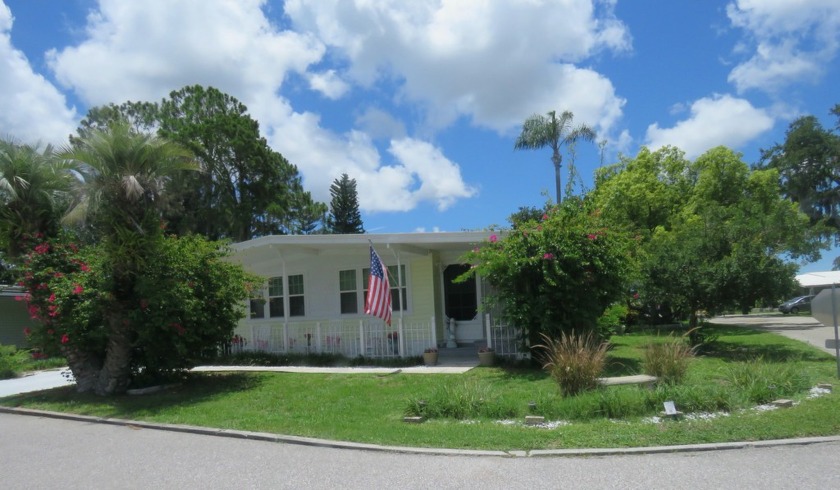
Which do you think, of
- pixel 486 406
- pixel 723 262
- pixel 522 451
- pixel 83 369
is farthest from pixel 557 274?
pixel 83 369

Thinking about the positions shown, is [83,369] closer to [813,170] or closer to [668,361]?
[668,361]

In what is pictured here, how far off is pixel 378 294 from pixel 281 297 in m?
6.64

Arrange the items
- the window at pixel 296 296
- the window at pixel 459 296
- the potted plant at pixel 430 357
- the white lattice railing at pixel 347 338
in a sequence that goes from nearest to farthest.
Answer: the potted plant at pixel 430 357
the white lattice railing at pixel 347 338
the window at pixel 459 296
the window at pixel 296 296

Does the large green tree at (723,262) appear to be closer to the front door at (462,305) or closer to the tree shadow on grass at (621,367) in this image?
the tree shadow on grass at (621,367)

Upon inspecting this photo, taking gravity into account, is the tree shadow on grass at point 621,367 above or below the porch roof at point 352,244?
below

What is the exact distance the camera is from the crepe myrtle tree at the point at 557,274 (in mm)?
12320

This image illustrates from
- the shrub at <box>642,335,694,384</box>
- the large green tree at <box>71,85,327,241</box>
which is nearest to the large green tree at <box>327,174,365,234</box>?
the large green tree at <box>71,85,327,241</box>

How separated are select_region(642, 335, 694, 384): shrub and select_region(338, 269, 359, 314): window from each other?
970cm

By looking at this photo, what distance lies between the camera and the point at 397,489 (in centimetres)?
567

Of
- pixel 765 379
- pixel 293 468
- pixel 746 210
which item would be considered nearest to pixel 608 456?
pixel 293 468

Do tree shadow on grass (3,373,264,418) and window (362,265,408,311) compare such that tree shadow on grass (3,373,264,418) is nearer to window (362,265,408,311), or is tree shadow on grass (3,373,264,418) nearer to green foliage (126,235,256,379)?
green foliage (126,235,256,379)

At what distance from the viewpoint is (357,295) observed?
1766 centimetres

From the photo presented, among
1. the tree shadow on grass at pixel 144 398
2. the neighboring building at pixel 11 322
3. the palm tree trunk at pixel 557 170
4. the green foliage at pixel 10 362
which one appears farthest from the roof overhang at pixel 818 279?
the neighboring building at pixel 11 322

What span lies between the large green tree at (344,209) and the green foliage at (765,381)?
40843 millimetres
